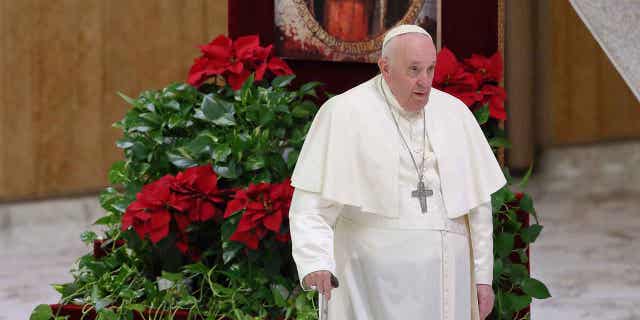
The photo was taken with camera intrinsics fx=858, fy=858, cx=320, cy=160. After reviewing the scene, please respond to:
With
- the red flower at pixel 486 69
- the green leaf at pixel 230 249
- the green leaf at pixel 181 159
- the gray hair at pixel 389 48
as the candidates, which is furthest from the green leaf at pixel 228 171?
the gray hair at pixel 389 48

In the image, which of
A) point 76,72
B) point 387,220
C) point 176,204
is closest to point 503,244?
point 387,220

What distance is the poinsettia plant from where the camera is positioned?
2.89 metres

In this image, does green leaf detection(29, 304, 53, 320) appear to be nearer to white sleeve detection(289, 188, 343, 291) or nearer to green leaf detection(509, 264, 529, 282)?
white sleeve detection(289, 188, 343, 291)

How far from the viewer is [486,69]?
326 cm

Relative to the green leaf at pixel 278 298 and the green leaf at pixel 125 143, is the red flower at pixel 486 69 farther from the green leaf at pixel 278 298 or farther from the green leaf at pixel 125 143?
the green leaf at pixel 125 143

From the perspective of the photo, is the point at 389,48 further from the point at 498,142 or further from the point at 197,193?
the point at 498,142

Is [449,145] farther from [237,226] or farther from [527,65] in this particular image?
[527,65]

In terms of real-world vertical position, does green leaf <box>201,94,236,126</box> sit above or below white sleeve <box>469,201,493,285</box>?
above

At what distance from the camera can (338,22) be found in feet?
12.1

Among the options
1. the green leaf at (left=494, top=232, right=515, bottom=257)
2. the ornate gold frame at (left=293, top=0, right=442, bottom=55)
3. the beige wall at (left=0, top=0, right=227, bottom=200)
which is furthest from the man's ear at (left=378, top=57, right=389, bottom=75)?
the beige wall at (left=0, top=0, right=227, bottom=200)

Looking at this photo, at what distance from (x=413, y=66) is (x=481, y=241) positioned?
0.49 meters

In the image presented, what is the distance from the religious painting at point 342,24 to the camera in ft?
11.9

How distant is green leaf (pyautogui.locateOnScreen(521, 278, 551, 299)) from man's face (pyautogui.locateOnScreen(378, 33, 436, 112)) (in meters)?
1.20

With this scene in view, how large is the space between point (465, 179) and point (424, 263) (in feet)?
0.76
